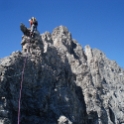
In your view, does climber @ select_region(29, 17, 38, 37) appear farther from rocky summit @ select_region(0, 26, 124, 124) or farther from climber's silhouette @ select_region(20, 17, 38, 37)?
rocky summit @ select_region(0, 26, 124, 124)

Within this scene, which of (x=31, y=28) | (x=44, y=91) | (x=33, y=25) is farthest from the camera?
(x=31, y=28)

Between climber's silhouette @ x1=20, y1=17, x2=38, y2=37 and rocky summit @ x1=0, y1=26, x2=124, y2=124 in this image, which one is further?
climber's silhouette @ x1=20, y1=17, x2=38, y2=37

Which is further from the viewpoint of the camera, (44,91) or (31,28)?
(31,28)

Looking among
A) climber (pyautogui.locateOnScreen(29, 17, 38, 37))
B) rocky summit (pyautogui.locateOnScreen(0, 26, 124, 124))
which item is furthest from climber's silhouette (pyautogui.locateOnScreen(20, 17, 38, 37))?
rocky summit (pyautogui.locateOnScreen(0, 26, 124, 124))

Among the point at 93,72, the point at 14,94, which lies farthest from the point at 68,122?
the point at 93,72

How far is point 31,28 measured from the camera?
35906 mm

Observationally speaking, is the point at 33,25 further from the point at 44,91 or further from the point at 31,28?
the point at 44,91

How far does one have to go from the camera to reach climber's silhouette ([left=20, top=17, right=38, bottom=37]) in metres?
34.7

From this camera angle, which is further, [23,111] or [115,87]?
[115,87]

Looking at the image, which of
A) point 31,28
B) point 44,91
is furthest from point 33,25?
point 44,91

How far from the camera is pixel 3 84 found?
24156 millimetres

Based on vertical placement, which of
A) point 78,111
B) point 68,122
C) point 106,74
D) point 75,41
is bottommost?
point 68,122

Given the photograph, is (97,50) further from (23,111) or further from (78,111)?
(23,111)

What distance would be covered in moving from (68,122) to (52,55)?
Result: 47.4 feet
